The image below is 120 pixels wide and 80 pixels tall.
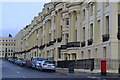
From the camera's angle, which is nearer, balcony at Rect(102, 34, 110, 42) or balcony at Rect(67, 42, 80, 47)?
balcony at Rect(102, 34, 110, 42)

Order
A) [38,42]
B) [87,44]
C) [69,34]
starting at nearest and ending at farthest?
[87,44], [69,34], [38,42]

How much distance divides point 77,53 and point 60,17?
14951 mm

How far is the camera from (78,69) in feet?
143

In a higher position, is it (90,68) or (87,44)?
(87,44)

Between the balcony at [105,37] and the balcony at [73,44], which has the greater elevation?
the balcony at [105,37]

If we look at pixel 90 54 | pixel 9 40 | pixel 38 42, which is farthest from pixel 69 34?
pixel 9 40

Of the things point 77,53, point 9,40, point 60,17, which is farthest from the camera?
point 9,40

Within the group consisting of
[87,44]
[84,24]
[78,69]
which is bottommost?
[78,69]

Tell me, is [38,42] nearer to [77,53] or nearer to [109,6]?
[77,53]

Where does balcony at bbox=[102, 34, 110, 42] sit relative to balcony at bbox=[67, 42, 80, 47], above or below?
above

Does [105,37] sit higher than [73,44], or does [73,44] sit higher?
[105,37]

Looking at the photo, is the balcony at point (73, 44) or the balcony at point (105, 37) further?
the balcony at point (73, 44)

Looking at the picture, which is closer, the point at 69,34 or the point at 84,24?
the point at 84,24

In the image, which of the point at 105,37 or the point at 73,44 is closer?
the point at 105,37
